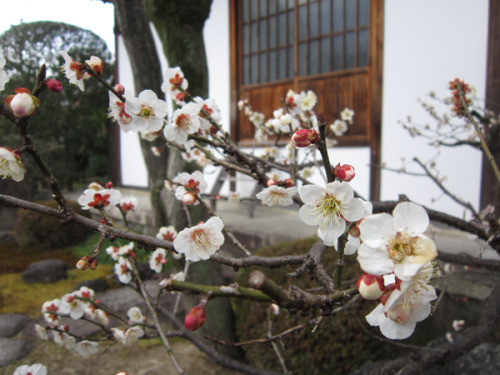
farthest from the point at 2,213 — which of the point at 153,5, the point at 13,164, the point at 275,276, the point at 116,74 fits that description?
the point at 13,164

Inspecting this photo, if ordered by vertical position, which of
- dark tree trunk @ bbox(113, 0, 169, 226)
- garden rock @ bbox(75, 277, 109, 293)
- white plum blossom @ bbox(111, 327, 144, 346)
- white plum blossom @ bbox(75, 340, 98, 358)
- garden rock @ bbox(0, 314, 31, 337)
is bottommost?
garden rock @ bbox(75, 277, 109, 293)

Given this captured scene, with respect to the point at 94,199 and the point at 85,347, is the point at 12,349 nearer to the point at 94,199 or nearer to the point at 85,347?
the point at 85,347

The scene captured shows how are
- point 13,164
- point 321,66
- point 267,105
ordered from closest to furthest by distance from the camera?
point 13,164, point 321,66, point 267,105

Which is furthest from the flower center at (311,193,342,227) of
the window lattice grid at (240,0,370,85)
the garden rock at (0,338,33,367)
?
the window lattice grid at (240,0,370,85)

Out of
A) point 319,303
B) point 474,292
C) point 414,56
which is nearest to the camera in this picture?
point 319,303

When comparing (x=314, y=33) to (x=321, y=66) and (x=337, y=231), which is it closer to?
(x=321, y=66)

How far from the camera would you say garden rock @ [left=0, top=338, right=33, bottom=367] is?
166 centimetres

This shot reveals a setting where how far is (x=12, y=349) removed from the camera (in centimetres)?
179

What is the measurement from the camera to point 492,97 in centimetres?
289

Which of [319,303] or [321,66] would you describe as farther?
[321,66]

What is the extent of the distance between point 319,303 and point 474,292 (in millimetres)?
2223

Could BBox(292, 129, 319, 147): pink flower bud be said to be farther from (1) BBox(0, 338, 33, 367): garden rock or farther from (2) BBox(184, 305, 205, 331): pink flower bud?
(1) BBox(0, 338, 33, 367): garden rock

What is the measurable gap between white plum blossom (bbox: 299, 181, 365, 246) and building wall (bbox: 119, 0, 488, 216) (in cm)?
250

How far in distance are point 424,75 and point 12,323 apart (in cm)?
368
